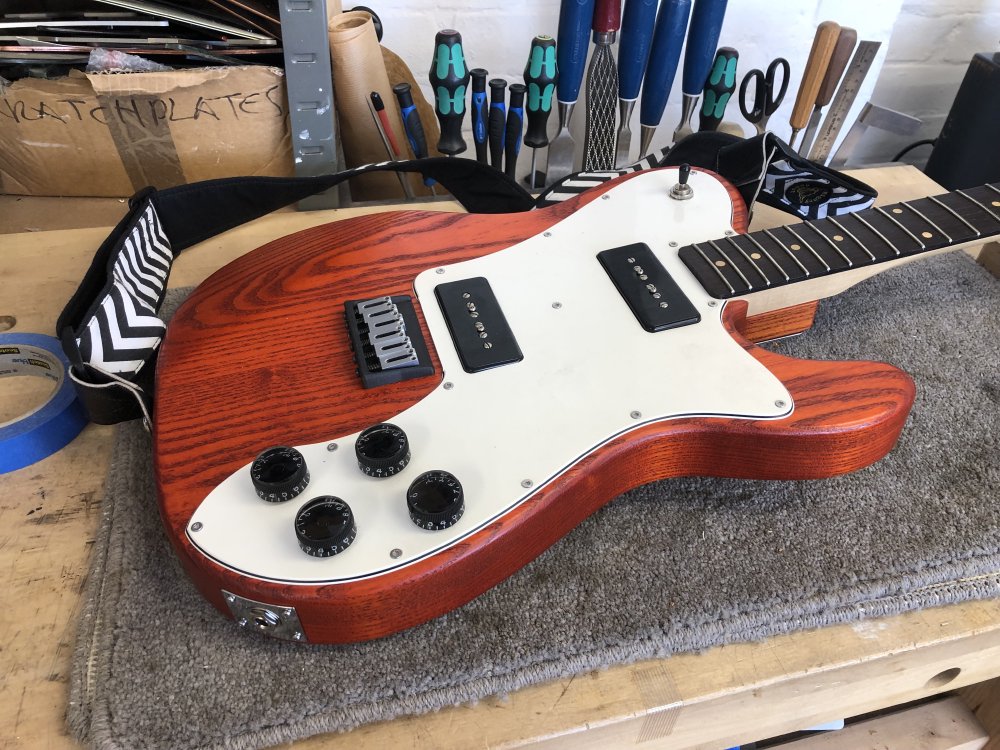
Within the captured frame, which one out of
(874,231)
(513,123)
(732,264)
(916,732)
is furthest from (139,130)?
(916,732)

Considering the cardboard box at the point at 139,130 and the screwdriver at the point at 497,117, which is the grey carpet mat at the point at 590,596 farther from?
the screwdriver at the point at 497,117

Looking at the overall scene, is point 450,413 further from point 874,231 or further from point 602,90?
point 602,90

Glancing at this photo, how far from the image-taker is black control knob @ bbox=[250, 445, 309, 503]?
470 millimetres

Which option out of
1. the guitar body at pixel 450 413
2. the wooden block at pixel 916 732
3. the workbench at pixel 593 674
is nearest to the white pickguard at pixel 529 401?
the guitar body at pixel 450 413

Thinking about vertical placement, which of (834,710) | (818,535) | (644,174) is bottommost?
(834,710)

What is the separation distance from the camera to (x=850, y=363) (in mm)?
575

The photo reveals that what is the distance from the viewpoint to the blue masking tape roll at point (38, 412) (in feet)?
1.89

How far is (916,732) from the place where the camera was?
27.4 inches

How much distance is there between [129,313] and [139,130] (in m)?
0.30

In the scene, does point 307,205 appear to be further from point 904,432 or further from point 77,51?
point 904,432

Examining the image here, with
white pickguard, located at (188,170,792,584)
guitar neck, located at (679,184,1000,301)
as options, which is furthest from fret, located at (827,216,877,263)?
white pickguard, located at (188,170,792,584)

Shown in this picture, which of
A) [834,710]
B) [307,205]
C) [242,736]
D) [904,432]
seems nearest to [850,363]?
[904,432]

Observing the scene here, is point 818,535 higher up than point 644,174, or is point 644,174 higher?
point 644,174

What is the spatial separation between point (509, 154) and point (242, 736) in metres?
0.69
